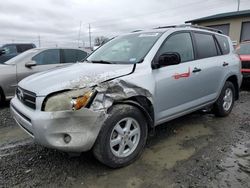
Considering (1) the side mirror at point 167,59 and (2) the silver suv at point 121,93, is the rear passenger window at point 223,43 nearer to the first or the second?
(2) the silver suv at point 121,93

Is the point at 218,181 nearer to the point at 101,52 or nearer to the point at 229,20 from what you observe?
the point at 101,52

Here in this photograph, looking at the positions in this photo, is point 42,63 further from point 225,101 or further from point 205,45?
point 225,101

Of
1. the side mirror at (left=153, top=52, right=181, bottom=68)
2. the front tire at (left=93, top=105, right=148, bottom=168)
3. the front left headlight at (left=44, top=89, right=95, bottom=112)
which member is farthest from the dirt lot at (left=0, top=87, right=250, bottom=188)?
the side mirror at (left=153, top=52, right=181, bottom=68)

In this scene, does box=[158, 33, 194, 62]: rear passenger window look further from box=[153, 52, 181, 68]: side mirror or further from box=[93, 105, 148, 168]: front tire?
box=[93, 105, 148, 168]: front tire

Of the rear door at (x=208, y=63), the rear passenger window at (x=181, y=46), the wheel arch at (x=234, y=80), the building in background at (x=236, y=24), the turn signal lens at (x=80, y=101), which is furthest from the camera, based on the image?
the building in background at (x=236, y=24)

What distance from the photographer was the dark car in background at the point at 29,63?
19.7ft

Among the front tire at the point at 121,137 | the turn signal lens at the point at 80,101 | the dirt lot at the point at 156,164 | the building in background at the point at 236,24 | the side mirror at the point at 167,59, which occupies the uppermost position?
the building in background at the point at 236,24

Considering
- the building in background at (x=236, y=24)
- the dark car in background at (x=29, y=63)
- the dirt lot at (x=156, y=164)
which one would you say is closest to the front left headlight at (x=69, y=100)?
the dirt lot at (x=156, y=164)

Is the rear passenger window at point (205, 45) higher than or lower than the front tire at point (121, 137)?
higher

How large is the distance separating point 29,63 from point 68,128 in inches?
169

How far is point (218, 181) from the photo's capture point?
2795 mm

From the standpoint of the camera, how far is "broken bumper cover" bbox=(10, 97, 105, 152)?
2.61m

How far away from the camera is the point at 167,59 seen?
11.1 feet

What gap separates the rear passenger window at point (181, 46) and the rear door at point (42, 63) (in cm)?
406
